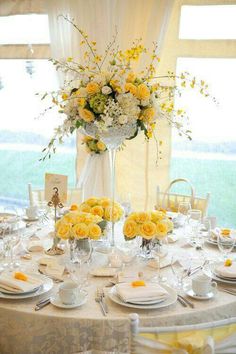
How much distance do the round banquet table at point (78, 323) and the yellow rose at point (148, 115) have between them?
3.32 feet

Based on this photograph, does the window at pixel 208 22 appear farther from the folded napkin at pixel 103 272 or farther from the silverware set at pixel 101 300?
the silverware set at pixel 101 300

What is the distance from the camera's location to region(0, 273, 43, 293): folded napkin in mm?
2152

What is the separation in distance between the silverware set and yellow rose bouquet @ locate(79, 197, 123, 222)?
0.55 m

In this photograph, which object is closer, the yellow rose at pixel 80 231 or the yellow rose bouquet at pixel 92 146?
the yellow rose at pixel 80 231

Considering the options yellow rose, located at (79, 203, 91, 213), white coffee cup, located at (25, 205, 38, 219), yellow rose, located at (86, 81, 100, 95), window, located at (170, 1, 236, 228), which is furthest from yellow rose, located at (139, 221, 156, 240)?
window, located at (170, 1, 236, 228)

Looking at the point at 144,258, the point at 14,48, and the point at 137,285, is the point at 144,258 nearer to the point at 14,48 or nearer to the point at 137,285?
the point at 137,285

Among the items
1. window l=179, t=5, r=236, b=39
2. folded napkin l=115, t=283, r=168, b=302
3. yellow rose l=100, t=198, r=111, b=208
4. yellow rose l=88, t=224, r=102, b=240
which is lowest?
folded napkin l=115, t=283, r=168, b=302

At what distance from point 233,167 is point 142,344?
3.56 meters

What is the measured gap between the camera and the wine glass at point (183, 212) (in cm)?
323

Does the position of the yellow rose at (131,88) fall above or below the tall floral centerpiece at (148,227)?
above

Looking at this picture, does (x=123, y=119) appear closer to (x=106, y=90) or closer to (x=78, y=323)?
(x=106, y=90)

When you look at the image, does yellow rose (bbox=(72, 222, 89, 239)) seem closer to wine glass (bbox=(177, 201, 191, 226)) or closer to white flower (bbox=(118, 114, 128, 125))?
white flower (bbox=(118, 114, 128, 125))

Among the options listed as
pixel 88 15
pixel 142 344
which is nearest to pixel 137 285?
pixel 142 344

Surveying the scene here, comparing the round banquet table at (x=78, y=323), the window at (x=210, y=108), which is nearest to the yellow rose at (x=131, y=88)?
the round banquet table at (x=78, y=323)
